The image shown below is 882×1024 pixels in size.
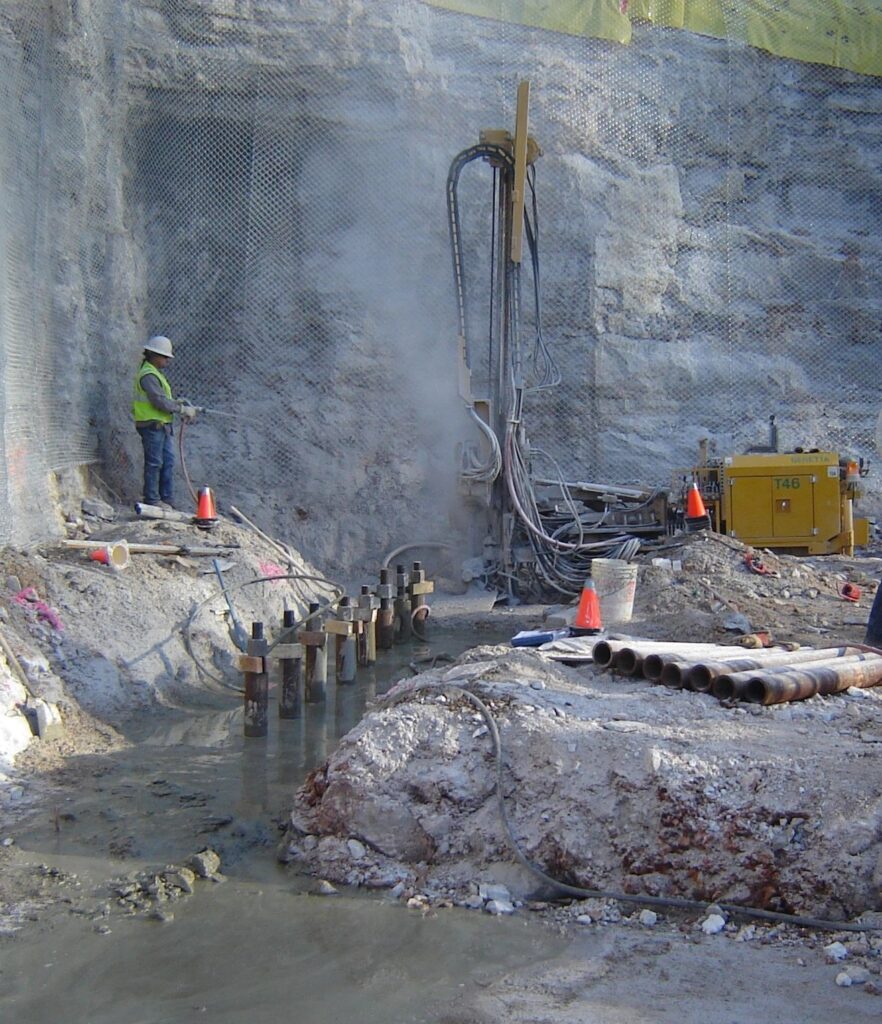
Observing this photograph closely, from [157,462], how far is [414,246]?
5314 millimetres

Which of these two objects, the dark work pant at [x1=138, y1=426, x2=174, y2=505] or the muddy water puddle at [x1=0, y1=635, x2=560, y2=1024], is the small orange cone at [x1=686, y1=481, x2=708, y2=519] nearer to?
the dark work pant at [x1=138, y1=426, x2=174, y2=505]

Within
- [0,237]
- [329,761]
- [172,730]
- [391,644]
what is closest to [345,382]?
[391,644]

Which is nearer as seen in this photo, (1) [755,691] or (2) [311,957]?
(2) [311,957]

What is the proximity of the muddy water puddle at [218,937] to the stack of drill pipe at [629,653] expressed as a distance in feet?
6.31

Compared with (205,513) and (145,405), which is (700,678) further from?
(145,405)

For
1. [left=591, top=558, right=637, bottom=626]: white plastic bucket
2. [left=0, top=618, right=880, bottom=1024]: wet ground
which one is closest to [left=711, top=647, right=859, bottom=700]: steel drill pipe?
[left=0, top=618, right=880, bottom=1024]: wet ground

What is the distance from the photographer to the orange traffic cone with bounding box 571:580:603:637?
7.56m

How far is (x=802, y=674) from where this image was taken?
5.64 metres

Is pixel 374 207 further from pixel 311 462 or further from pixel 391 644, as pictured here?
pixel 391 644

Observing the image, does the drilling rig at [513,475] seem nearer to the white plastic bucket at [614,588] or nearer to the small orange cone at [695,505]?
the small orange cone at [695,505]

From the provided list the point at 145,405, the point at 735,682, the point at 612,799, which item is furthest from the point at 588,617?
the point at 145,405

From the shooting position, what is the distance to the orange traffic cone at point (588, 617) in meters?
7.56

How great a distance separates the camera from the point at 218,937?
4.23 meters

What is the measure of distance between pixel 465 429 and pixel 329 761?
8.50m
